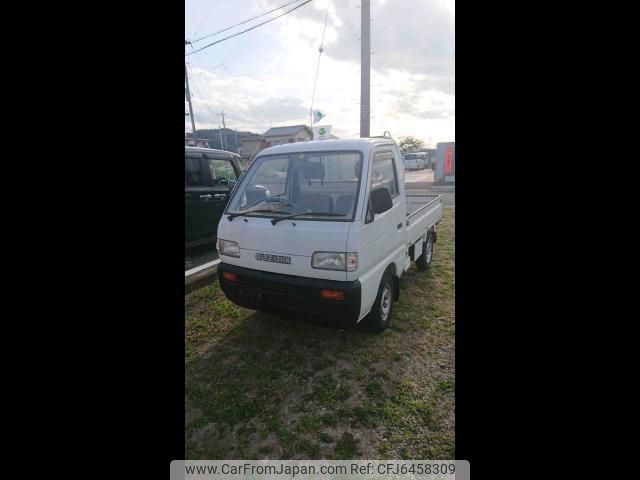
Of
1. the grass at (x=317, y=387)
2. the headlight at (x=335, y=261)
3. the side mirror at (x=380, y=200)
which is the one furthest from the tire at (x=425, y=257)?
the headlight at (x=335, y=261)

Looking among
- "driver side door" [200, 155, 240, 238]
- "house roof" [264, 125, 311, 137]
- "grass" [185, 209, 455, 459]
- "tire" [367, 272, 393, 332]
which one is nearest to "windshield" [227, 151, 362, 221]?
"tire" [367, 272, 393, 332]

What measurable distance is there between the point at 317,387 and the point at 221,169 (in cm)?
484

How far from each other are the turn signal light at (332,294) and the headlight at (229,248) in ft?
3.27

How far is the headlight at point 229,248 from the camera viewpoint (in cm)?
314

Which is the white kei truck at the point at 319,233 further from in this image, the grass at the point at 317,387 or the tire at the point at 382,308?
the grass at the point at 317,387

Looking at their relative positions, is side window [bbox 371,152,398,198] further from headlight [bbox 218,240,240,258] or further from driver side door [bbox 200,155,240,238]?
driver side door [bbox 200,155,240,238]

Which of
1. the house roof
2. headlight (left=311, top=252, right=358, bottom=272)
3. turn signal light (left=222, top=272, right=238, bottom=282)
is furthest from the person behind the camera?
the house roof

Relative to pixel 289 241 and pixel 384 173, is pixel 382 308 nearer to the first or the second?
pixel 289 241

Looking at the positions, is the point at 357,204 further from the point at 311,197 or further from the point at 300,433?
the point at 300,433

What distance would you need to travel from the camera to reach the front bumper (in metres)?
2.67

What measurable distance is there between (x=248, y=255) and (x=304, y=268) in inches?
24.6

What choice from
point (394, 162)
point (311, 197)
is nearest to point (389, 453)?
point (311, 197)

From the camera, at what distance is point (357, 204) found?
113 inches

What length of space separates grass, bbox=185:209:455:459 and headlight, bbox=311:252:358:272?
38.1 inches
